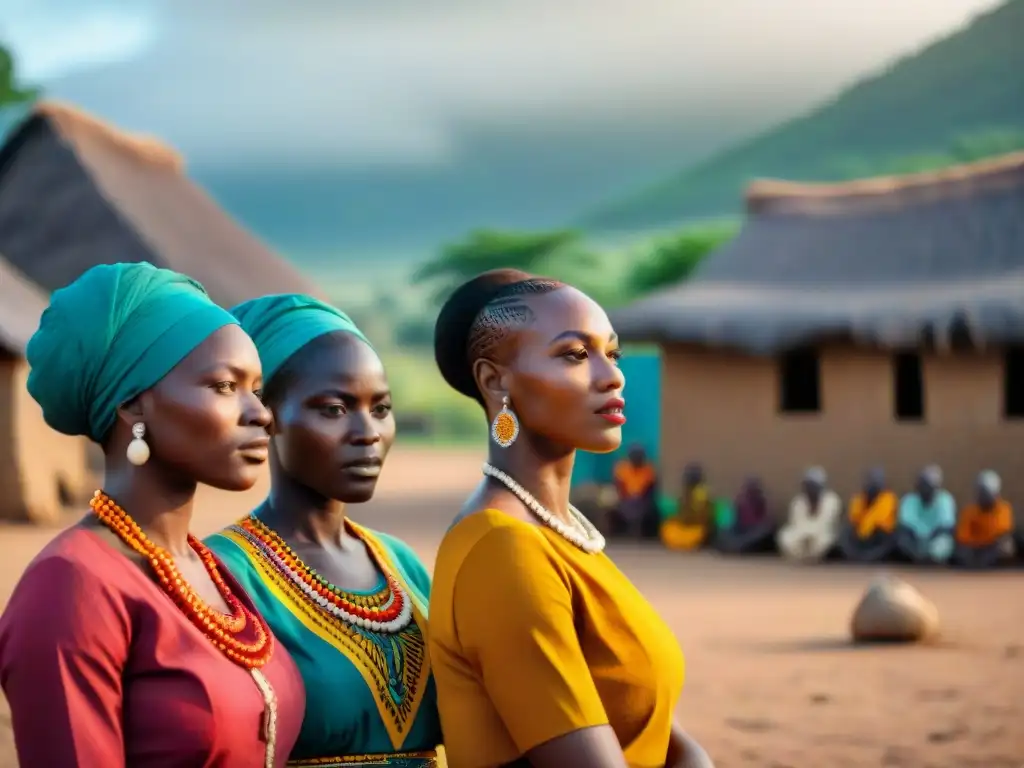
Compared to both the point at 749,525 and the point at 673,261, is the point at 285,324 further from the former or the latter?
the point at 673,261

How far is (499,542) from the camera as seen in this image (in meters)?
2.48

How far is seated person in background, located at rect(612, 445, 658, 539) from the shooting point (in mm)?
17109

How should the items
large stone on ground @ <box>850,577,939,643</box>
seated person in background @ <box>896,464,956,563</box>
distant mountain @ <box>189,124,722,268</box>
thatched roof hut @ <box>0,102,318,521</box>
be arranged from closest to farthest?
large stone on ground @ <box>850,577,939,643</box>
seated person in background @ <box>896,464,956,563</box>
thatched roof hut @ <box>0,102,318,521</box>
distant mountain @ <box>189,124,722,268</box>

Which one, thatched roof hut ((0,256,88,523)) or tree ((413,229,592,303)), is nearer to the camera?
thatched roof hut ((0,256,88,523))

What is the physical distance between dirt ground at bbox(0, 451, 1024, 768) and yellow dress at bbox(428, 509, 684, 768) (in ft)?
12.2

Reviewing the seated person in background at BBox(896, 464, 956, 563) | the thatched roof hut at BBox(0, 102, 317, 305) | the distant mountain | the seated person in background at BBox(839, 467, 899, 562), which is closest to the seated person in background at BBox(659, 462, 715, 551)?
the seated person in background at BBox(839, 467, 899, 562)

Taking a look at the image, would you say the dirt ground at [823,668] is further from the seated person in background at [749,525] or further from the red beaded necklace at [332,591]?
the red beaded necklace at [332,591]

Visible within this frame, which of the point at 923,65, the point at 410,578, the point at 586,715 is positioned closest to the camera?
the point at 586,715

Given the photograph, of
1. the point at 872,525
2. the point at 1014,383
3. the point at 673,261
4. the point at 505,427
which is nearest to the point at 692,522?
the point at 872,525

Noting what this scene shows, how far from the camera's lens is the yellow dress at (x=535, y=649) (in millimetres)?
2393

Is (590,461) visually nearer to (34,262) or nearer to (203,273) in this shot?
(203,273)

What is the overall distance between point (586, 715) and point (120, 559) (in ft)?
2.87

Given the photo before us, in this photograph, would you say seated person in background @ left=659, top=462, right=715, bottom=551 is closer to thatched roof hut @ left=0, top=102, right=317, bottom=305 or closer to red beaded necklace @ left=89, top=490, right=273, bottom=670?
thatched roof hut @ left=0, top=102, right=317, bottom=305

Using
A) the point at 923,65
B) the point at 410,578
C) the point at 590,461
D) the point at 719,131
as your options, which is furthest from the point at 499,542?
the point at 719,131
